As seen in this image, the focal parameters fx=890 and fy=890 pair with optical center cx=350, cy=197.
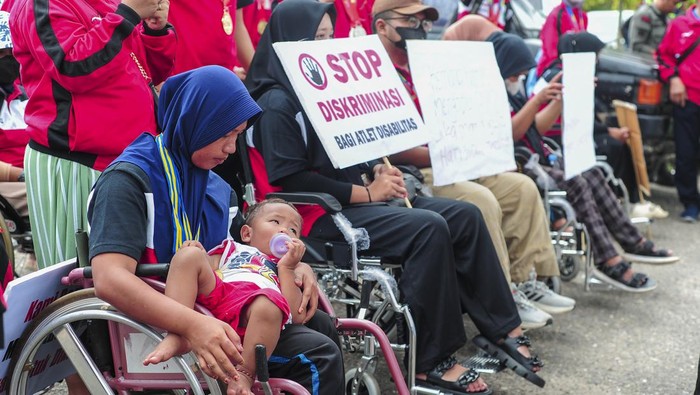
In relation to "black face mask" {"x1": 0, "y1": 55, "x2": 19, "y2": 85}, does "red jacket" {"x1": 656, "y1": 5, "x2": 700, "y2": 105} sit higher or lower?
lower

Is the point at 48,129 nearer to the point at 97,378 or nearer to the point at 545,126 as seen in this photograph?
the point at 97,378

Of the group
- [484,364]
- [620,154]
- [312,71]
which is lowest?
[620,154]

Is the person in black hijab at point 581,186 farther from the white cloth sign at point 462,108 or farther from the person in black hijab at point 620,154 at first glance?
the person in black hijab at point 620,154

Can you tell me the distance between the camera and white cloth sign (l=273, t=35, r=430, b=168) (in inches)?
147

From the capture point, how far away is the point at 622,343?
4906mm

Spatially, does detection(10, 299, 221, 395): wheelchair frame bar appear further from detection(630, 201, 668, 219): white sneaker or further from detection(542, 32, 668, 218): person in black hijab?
detection(630, 201, 668, 219): white sneaker

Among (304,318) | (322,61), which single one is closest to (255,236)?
(304,318)

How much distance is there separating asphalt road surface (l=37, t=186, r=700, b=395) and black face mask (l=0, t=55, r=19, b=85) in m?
1.48

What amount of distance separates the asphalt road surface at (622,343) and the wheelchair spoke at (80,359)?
1.58 meters

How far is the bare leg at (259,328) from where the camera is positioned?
8.12ft

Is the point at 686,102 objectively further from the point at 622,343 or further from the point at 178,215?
the point at 178,215

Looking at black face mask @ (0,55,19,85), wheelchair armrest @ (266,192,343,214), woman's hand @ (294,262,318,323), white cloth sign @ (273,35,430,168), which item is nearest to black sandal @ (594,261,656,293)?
white cloth sign @ (273,35,430,168)

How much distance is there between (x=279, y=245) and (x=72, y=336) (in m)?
0.72

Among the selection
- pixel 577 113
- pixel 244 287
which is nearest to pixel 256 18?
pixel 577 113
